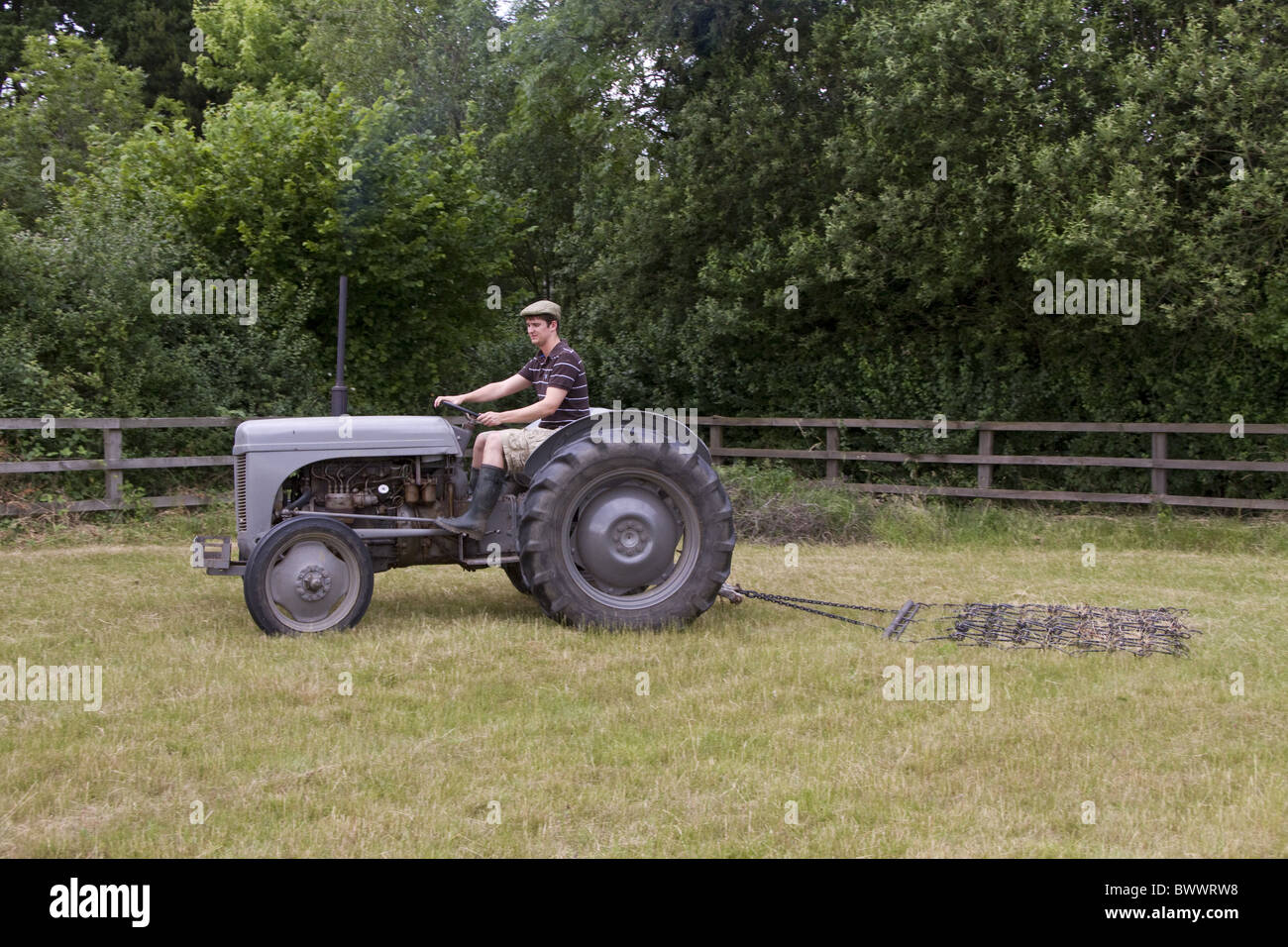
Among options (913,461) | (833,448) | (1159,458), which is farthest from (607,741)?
(913,461)

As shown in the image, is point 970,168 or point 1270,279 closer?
point 1270,279

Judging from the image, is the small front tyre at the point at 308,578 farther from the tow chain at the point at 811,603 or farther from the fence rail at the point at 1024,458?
the fence rail at the point at 1024,458

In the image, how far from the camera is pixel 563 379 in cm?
723

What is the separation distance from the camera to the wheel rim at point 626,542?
7.02m

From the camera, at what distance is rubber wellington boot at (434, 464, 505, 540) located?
7094mm

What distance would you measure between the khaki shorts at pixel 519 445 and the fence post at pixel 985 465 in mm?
7630

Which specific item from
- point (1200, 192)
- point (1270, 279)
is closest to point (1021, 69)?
point (1200, 192)

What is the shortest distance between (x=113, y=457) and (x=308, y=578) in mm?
5913

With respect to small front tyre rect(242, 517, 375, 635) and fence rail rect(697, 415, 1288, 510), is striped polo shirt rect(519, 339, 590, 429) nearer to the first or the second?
small front tyre rect(242, 517, 375, 635)

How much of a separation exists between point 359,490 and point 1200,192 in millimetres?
9809

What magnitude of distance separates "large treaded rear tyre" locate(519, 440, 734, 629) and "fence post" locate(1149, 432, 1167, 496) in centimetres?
729

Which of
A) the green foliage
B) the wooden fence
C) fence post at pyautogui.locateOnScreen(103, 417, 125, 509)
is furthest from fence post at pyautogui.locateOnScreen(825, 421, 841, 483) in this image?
the green foliage

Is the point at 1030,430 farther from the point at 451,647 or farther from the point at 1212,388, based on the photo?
the point at 451,647

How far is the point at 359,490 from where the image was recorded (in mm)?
7242
